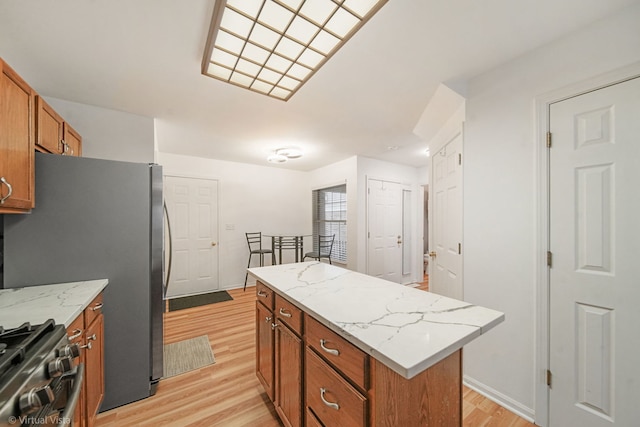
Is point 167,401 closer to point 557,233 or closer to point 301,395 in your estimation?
point 301,395

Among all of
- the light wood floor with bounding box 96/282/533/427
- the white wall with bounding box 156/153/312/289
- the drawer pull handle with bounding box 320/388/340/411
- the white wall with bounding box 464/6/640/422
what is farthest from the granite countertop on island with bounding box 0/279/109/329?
the white wall with bounding box 156/153/312/289

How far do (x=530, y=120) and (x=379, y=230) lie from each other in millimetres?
3097

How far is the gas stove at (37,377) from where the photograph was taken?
0.66 metres

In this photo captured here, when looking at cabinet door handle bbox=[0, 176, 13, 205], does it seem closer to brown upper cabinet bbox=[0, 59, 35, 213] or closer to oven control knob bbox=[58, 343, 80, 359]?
brown upper cabinet bbox=[0, 59, 35, 213]

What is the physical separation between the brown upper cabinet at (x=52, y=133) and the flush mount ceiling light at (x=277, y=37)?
107cm

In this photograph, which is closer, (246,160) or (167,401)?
(167,401)

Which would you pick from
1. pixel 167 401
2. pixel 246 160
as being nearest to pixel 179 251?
pixel 246 160

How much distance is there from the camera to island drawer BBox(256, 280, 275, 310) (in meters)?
1.63

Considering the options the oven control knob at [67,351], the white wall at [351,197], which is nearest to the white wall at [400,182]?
the white wall at [351,197]

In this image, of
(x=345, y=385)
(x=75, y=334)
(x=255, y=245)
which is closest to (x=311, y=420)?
(x=345, y=385)

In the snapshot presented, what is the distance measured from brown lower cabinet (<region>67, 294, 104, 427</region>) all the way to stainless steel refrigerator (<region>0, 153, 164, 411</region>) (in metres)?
0.13

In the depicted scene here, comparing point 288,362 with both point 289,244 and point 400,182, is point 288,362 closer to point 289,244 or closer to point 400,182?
point 289,244

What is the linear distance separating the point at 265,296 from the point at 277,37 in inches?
66.8

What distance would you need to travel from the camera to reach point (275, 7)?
50.3 inches
